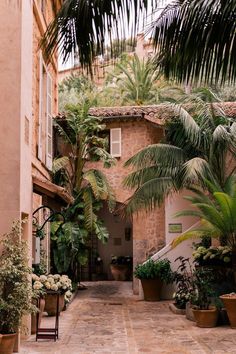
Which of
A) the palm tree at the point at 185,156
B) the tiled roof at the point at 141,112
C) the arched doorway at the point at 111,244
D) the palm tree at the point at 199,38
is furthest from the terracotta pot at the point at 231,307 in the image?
the arched doorway at the point at 111,244

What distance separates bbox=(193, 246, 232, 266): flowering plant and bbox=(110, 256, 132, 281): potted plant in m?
10.7

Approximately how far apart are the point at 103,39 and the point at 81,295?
15.6 m

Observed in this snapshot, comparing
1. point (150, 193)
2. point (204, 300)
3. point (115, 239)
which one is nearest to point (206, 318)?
point (204, 300)

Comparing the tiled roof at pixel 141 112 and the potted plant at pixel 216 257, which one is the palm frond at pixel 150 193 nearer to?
the potted plant at pixel 216 257

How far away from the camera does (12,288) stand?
9.12 metres

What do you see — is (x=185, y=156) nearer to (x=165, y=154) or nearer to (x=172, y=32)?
(x=165, y=154)

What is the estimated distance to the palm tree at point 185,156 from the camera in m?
15.4

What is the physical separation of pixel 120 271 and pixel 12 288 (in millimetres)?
16451

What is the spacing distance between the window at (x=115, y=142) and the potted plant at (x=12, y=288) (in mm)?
11536

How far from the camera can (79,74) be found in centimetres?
483

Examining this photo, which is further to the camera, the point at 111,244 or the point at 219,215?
the point at 111,244

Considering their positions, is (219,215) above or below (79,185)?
below

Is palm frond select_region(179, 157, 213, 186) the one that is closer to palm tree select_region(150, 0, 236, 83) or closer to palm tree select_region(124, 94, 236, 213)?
palm tree select_region(124, 94, 236, 213)

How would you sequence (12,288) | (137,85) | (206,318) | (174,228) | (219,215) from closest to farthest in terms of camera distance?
(12,288), (206,318), (219,215), (174,228), (137,85)
